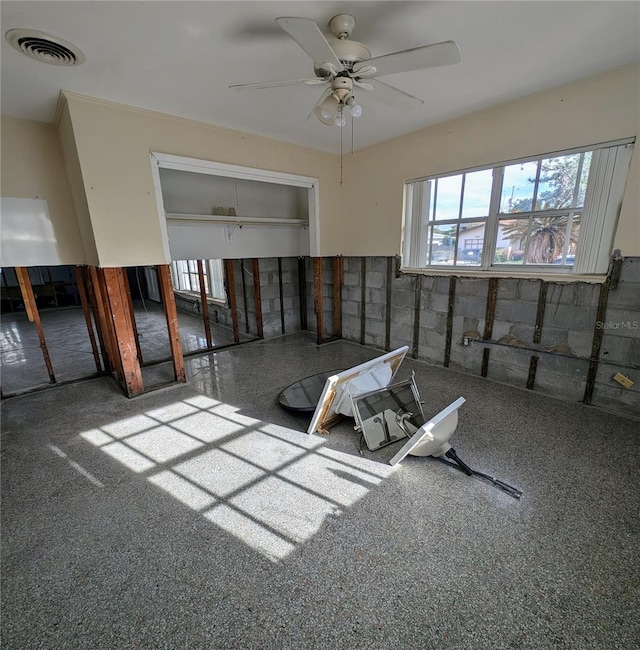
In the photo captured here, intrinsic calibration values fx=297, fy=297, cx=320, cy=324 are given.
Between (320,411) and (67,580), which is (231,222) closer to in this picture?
(320,411)

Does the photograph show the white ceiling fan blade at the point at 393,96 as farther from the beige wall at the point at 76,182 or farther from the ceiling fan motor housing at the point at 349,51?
the beige wall at the point at 76,182


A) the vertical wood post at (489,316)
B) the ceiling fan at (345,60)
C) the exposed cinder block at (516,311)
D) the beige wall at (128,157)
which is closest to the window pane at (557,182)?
the vertical wood post at (489,316)

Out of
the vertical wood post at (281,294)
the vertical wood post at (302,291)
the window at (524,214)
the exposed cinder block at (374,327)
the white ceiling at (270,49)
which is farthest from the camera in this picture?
the vertical wood post at (302,291)

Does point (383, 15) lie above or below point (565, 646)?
above

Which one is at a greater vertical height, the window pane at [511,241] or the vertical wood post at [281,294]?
the window pane at [511,241]

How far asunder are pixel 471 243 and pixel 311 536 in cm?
355

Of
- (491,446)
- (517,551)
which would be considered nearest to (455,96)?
(491,446)

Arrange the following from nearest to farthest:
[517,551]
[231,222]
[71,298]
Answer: [517,551] < [231,222] < [71,298]

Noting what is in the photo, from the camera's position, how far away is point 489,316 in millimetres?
3518

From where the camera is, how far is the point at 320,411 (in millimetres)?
2568

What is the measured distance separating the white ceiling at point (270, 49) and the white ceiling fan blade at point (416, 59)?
299 millimetres

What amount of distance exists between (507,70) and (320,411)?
3200mm

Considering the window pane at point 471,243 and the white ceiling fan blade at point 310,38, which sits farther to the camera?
the window pane at point 471,243

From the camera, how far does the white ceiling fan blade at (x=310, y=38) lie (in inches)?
54.9
